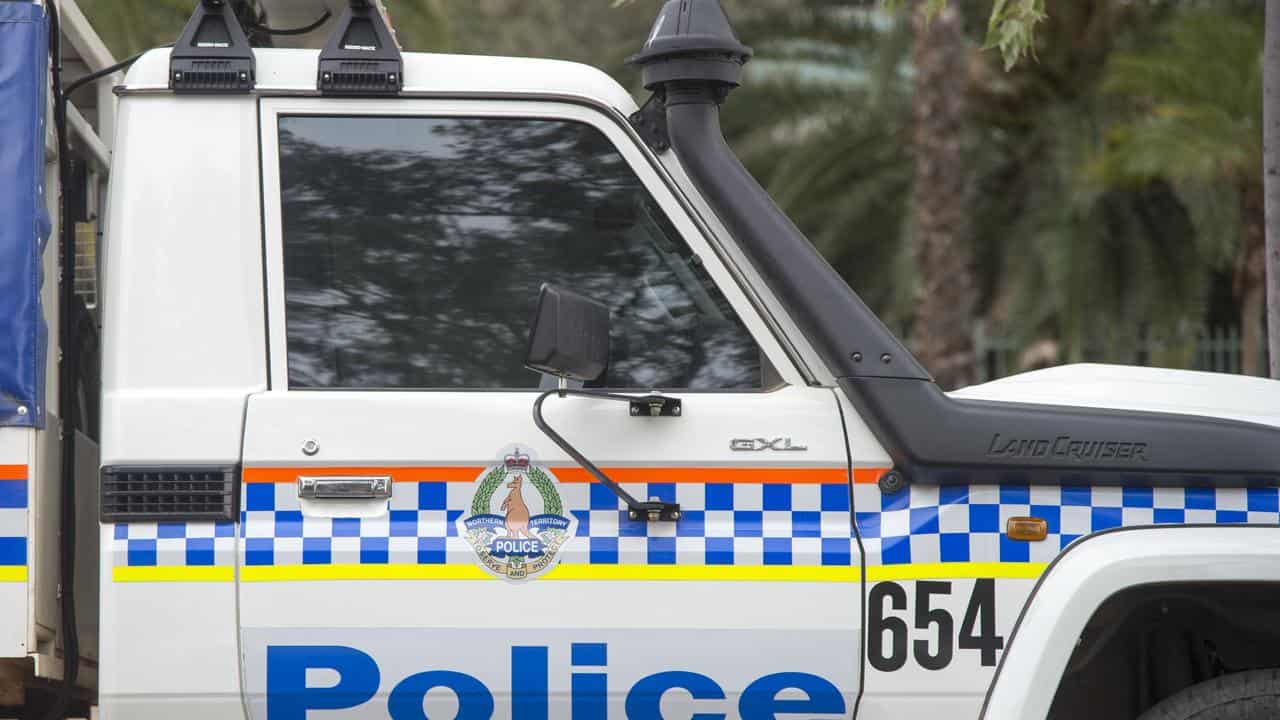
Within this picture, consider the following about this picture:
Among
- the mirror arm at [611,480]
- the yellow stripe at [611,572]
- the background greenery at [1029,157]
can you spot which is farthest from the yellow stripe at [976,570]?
the background greenery at [1029,157]

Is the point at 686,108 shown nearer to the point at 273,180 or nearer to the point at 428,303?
the point at 428,303

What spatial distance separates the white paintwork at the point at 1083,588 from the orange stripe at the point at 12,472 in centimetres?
197

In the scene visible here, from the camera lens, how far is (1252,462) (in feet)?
8.82

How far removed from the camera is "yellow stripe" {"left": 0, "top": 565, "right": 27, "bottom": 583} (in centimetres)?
263

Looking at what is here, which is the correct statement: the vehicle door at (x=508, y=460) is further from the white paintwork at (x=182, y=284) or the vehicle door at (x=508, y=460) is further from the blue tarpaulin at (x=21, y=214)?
the blue tarpaulin at (x=21, y=214)

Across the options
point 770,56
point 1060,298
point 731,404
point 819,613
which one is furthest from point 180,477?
point 770,56

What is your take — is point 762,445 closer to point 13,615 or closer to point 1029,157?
point 13,615

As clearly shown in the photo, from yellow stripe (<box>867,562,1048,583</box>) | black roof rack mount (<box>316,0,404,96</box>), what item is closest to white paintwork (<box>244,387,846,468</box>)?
yellow stripe (<box>867,562,1048,583</box>)

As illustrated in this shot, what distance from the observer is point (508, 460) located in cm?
269

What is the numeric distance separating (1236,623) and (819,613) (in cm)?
91

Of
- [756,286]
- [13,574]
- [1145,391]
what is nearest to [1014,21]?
[1145,391]

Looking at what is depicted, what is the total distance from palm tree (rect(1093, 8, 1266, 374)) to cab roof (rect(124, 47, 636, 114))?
7.74 m

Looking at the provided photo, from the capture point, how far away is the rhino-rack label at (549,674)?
2.63 m

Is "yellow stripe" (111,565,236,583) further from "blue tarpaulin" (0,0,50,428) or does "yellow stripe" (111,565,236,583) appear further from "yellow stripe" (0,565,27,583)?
"blue tarpaulin" (0,0,50,428)
